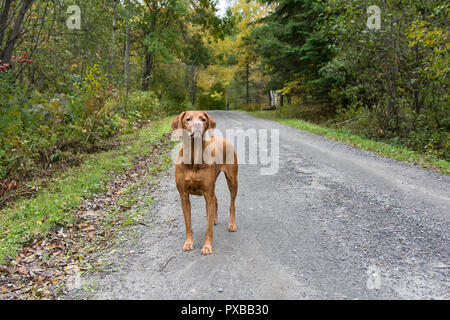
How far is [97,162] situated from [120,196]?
2087 mm

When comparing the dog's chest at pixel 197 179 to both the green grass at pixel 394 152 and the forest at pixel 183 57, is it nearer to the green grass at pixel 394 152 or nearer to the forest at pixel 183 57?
the forest at pixel 183 57

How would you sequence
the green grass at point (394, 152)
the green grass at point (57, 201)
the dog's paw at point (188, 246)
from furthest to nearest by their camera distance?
the green grass at point (394, 152)
the green grass at point (57, 201)
the dog's paw at point (188, 246)

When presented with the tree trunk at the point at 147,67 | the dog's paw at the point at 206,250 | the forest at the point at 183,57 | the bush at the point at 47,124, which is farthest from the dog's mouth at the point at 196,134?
Result: the tree trunk at the point at 147,67

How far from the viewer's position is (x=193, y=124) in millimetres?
3072

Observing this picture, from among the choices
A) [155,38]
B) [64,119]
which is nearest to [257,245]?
[64,119]

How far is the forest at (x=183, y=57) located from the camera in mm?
7141

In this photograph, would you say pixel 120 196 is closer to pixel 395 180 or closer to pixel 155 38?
pixel 395 180

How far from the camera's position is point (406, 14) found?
1007cm

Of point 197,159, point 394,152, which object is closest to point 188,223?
point 197,159

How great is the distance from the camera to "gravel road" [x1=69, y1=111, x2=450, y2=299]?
2807 millimetres

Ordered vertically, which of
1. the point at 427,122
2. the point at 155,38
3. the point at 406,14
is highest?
the point at 155,38

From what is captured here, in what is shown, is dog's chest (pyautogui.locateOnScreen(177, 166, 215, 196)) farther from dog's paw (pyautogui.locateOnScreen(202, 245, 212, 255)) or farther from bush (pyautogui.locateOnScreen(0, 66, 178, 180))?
bush (pyautogui.locateOnScreen(0, 66, 178, 180))

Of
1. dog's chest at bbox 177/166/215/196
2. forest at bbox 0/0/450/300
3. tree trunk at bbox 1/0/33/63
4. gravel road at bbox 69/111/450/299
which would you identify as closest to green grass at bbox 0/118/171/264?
forest at bbox 0/0/450/300

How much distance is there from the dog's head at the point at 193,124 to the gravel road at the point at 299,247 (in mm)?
1403
